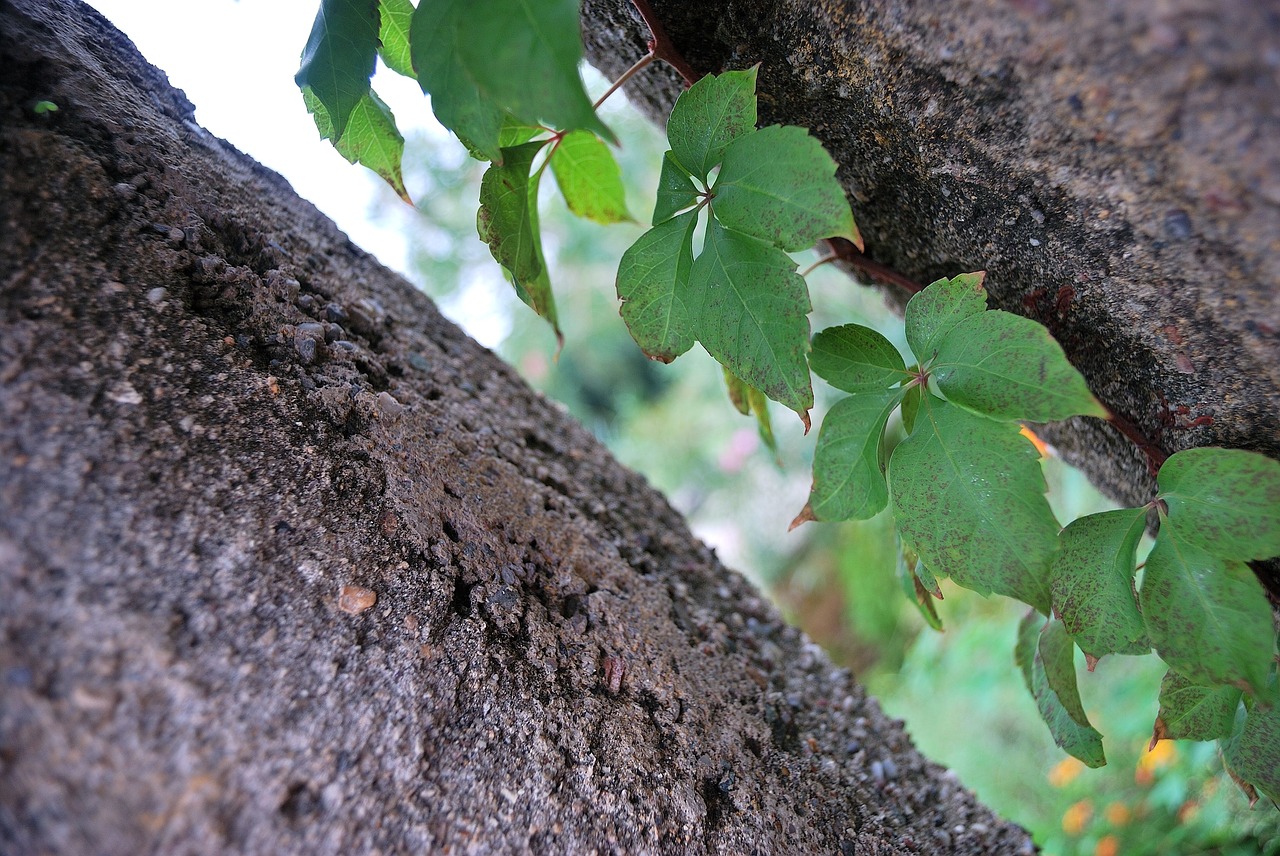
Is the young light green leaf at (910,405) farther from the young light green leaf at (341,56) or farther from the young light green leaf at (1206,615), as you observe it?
the young light green leaf at (341,56)

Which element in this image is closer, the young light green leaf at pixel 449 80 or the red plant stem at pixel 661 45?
the young light green leaf at pixel 449 80

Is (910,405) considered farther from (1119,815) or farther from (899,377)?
(1119,815)

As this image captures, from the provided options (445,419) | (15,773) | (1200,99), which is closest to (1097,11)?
(1200,99)

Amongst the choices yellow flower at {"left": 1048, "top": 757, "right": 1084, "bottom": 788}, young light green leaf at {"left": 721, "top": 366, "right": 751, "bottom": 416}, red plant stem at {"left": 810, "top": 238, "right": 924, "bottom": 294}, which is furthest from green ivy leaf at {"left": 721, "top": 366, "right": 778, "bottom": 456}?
yellow flower at {"left": 1048, "top": 757, "right": 1084, "bottom": 788}

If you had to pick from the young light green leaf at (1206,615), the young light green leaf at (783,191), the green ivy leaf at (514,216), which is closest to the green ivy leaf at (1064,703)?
the young light green leaf at (1206,615)

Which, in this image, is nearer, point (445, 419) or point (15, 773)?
point (15, 773)

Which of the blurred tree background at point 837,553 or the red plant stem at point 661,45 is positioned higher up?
the blurred tree background at point 837,553

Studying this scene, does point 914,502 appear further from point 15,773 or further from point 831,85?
point 15,773

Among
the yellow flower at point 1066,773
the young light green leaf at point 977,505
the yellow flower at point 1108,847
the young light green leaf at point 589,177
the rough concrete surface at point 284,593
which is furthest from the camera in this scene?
the yellow flower at point 1066,773
